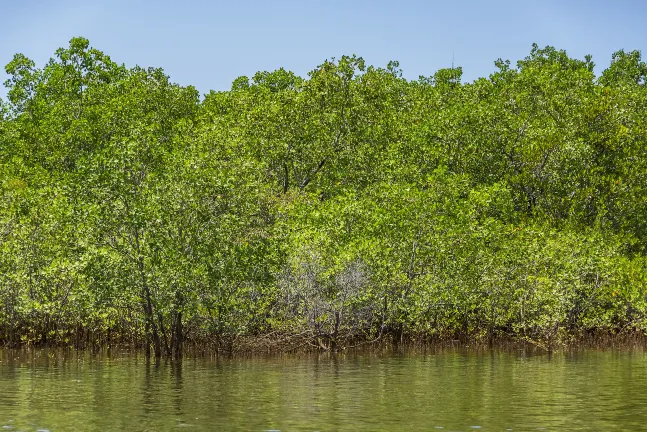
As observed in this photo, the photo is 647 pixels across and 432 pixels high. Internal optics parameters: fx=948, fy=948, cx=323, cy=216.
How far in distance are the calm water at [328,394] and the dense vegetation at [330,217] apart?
3480 millimetres

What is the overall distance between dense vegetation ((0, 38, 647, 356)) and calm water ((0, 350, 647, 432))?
348 centimetres

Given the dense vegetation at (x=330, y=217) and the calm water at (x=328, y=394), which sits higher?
the dense vegetation at (x=330, y=217)

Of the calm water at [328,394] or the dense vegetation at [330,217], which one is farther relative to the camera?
the dense vegetation at [330,217]

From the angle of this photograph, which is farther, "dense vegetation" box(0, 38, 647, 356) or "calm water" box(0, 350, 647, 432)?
"dense vegetation" box(0, 38, 647, 356)

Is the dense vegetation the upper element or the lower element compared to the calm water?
upper

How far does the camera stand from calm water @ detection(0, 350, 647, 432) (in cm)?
2152

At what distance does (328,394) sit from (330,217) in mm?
21564

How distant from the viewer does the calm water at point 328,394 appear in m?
21.5

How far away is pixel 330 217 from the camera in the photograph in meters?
48.4

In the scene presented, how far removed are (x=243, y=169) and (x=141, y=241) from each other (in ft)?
19.8

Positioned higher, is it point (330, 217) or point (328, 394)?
point (330, 217)

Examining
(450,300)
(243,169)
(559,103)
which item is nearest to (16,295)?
(243,169)

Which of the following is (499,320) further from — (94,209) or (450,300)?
(94,209)

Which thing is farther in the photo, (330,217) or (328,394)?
(330,217)
